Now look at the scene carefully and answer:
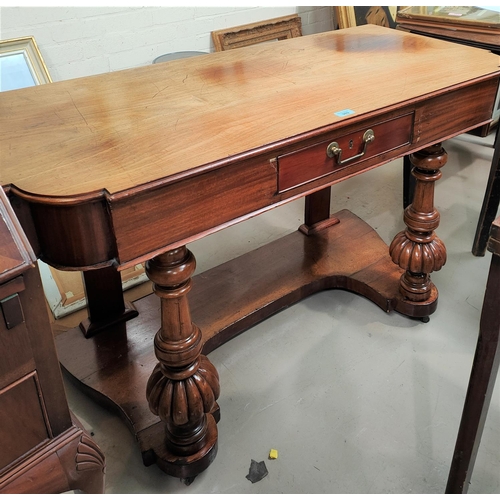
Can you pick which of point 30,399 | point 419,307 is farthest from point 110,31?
point 30,399

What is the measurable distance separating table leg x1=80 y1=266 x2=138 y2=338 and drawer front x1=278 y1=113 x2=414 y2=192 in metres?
0.69

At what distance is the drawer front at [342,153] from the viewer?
1078mm

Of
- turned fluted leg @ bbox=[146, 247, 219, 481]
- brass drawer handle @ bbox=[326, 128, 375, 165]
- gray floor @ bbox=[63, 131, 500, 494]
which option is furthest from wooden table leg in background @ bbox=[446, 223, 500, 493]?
turned fluted leg @ bbox=[146, 247, 219, 481]

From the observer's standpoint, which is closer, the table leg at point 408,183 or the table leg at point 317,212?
the table leg at point 317,212

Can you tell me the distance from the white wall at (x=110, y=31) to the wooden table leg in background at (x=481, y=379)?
7.04ft

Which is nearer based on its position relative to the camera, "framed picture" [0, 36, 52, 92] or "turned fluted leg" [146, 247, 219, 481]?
"turned fluted leg" [146, 247, 219, 481]

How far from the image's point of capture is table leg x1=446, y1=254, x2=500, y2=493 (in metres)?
0.95

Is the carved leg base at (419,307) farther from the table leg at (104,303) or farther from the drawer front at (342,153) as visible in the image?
the table leg at (104,303)

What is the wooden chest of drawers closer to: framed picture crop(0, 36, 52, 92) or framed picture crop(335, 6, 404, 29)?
framed picture crop(0, 36, 52, 92)

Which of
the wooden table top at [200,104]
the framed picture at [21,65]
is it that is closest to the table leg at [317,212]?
the wooden table top at [200,104]

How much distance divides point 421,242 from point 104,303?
0.99 metres

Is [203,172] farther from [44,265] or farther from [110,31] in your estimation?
[110,31]

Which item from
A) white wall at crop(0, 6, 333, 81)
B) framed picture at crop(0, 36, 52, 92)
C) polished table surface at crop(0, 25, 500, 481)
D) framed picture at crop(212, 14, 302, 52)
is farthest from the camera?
framed picture at crop(212, 14, 302, 52)

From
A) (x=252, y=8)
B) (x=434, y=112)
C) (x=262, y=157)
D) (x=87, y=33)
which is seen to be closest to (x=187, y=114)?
(x=262, y=157)
